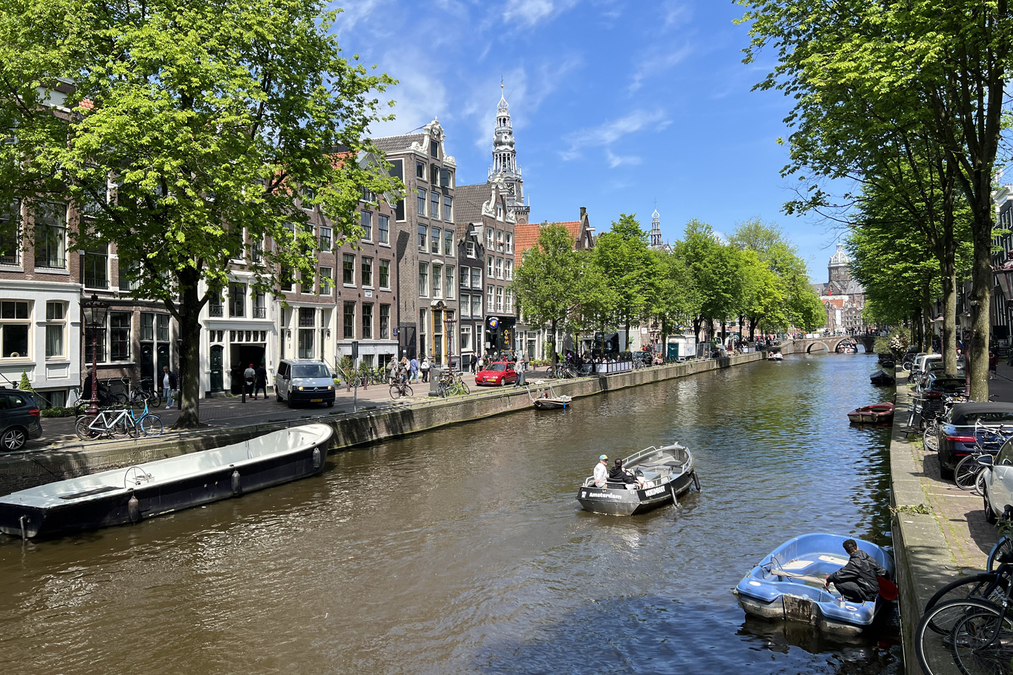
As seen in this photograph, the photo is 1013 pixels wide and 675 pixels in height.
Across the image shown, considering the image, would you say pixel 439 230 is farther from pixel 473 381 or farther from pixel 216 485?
pixel 216 485

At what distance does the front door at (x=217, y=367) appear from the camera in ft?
116

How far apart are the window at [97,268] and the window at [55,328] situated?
171 centimetres

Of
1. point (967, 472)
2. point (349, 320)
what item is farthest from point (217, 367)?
point (967, 472)

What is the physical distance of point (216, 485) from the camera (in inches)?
745

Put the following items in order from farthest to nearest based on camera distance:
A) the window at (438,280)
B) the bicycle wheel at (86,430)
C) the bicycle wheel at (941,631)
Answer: the window at (438,280) → the bicycle wheel at (86,430) → the bicycle wheel at (941,631)

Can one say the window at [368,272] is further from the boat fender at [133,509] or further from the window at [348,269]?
the boat fender at [133,509]

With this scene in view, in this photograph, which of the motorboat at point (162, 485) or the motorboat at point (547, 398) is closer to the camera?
the motorboat at point (162, 485)

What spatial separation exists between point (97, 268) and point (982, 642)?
1279 inches

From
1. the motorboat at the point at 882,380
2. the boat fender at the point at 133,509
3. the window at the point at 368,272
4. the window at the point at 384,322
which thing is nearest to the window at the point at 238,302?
the window at the point at 368,272

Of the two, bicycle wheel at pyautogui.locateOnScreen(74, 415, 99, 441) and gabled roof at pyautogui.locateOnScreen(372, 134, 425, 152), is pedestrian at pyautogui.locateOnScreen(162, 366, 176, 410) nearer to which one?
bicycle wheel at pyautogui.locateOnScreen(74, 415, 99, 441)

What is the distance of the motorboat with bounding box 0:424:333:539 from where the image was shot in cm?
1552

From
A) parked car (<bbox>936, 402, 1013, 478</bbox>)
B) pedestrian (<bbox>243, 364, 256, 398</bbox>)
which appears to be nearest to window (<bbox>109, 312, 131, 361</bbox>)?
pedestrian (<bbox>243, 364, 256, 398</bbox>)

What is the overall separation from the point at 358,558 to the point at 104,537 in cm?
613

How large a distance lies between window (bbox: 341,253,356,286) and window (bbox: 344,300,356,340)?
53.1 inches
